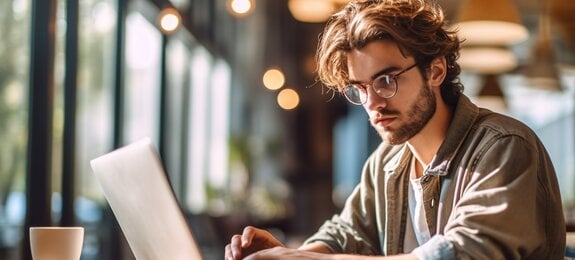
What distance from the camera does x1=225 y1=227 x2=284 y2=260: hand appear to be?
234 cm

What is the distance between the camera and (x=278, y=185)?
13.5m

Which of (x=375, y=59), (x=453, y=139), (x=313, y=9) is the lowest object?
(x=453, y=139)

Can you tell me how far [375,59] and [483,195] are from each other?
0.46 metres

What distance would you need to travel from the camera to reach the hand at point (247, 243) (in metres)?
2.34

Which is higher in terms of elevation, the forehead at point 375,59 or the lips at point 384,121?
the forehead at point 375,59

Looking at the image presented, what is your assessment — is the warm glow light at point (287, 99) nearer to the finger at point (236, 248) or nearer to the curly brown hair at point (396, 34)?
the curly brown hair at point (396, 34)

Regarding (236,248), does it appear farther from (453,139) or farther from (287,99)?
(287,99)

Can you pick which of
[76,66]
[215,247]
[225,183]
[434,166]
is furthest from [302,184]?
[434,166]

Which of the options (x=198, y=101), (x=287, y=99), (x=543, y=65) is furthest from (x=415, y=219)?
(x=287, y=99)

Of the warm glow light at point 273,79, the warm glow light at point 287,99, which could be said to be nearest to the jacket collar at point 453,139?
the warm glow light at point 273,79

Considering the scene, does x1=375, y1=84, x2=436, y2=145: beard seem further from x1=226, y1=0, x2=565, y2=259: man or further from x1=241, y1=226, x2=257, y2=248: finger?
x1=241, y1=226, x2=257, y2=248: finger

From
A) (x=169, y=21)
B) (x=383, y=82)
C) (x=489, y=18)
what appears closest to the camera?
(x=383, y=82)

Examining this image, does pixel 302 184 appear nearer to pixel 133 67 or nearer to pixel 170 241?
pixel 133 67

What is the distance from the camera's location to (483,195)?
2018 millimetres
